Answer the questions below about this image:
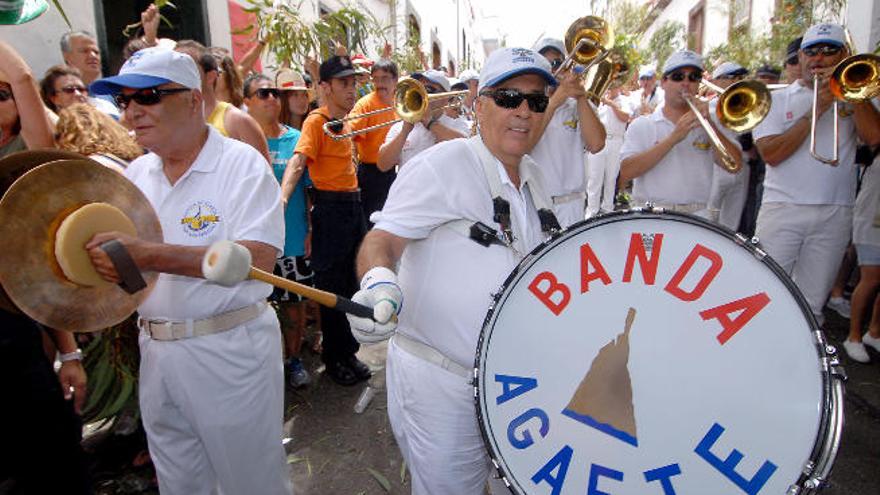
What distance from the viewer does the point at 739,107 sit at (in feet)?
13.8

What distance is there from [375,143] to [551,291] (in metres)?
4.17

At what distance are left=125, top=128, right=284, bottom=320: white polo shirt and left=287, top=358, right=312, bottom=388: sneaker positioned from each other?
2.26 meters

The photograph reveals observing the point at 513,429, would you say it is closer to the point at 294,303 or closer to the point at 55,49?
the point at 294,303

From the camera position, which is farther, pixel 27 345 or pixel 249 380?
pixel 249 380

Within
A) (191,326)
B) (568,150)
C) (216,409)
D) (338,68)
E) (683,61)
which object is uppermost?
(338,68)

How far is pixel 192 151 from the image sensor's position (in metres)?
2.30

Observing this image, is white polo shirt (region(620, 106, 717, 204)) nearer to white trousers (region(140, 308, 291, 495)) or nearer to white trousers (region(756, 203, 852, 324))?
white trousers (region(756, 203, 852, 324))

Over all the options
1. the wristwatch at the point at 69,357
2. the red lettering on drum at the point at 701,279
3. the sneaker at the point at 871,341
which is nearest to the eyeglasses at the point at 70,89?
the wristwatch at the point at 69,357

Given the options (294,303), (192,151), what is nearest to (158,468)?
(192,151)

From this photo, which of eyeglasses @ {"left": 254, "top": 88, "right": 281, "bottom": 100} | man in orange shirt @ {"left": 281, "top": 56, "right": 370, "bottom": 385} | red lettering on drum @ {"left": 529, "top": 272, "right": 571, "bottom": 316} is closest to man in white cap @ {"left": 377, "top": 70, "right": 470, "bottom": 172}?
man in orange shirt @ {"left": 281, "top": 56, "right": 370, "bottom": 385}

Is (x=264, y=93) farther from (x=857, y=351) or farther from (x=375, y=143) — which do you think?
(x=857, y=351)

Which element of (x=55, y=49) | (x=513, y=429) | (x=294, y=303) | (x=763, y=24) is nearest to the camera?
(x=513, y=429)

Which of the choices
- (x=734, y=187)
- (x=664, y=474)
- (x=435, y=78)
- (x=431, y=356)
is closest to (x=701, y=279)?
(x=664, y=474)

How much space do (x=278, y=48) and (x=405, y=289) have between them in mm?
4904
